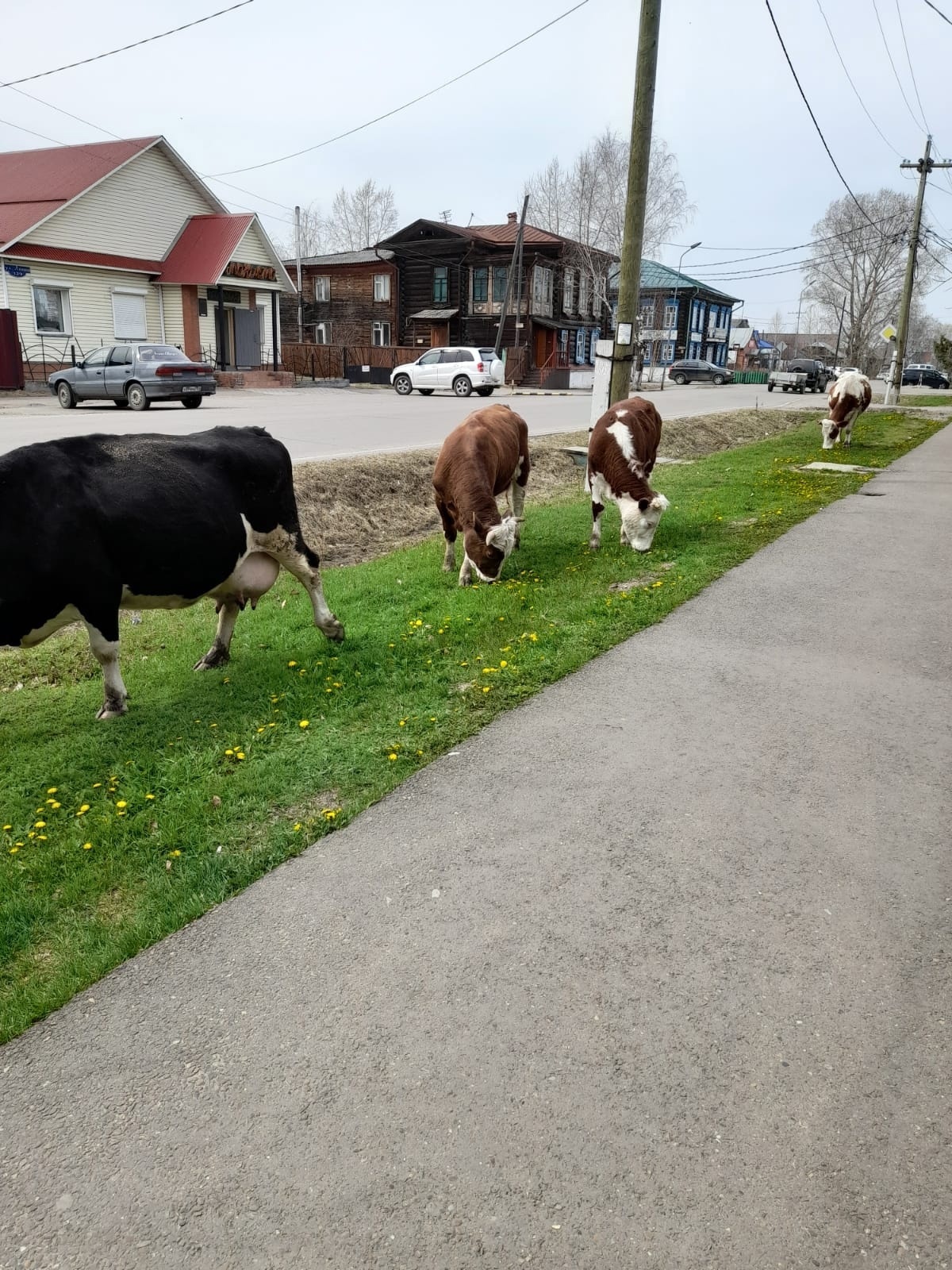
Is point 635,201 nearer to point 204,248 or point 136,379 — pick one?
point 136,379

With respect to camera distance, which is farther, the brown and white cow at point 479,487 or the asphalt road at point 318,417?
the asphalt road at point 318,417

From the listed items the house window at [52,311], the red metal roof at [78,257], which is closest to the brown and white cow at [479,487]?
the red metal roof at [78,257]

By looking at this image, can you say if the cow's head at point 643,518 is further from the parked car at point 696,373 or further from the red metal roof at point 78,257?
the parked car at point 696,373

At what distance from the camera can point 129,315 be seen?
35844 millimetres

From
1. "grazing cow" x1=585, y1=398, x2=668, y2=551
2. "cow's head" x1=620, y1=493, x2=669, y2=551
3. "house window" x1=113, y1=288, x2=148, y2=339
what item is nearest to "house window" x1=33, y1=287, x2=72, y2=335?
"house window" x1=113, y1=288, x2=148, y2=339

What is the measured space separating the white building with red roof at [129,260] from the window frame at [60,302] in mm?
35

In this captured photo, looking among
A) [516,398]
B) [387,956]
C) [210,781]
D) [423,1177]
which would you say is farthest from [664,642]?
[516,398]

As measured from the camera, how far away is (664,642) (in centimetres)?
685

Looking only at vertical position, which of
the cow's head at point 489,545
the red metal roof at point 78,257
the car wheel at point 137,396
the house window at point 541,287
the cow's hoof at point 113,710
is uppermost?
the house window at point 541,287

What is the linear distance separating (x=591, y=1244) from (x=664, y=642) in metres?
4.90

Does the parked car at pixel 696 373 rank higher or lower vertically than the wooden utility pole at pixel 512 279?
lower

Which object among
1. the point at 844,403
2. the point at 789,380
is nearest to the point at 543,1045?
the point at 844,403

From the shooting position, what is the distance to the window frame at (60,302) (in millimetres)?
32219

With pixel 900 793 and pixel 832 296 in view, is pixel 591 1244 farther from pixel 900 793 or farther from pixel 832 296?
pixel 832 296
